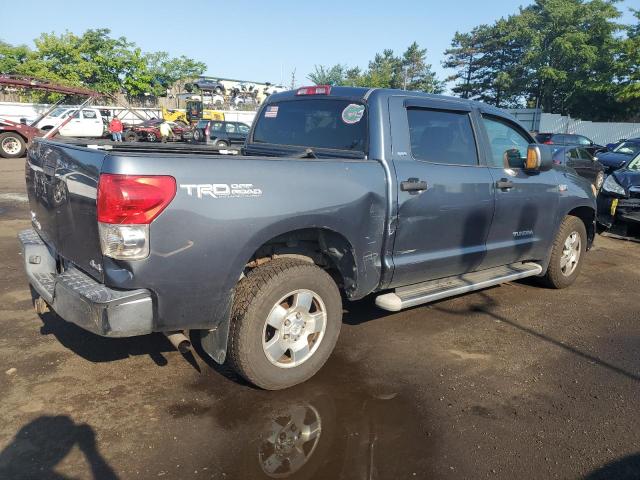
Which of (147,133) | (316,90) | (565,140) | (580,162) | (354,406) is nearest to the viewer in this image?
(354,406)

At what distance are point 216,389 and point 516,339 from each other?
8.27 feet

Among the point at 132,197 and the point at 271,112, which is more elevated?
the point at 271,112

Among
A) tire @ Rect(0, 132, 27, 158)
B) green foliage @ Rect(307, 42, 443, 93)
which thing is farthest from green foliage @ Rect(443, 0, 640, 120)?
tire @ Rect(0, 132, 27, 158)

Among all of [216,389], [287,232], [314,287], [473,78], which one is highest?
[473,78]

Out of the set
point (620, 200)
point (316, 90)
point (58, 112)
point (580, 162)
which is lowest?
point (620, 200)

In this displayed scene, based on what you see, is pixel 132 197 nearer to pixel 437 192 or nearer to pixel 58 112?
pixel 437 192

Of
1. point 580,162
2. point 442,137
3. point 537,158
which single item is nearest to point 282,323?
point 442,137

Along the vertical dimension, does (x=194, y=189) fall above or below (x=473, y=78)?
below

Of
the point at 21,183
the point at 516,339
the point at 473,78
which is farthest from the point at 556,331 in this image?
the point at 473,78

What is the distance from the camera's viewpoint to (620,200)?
812 cm

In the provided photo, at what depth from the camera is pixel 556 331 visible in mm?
4410

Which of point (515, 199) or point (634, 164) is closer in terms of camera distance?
point (515, 199)

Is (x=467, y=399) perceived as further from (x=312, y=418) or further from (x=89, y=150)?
(x=89, y=150)

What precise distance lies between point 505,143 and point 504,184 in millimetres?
554
